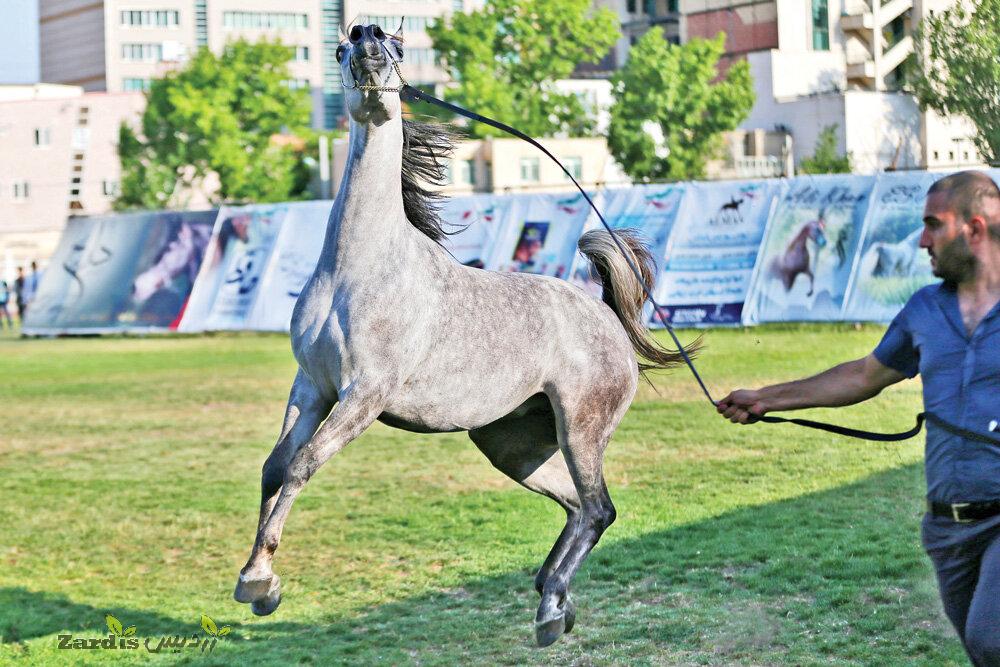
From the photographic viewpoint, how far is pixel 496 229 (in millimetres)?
28531

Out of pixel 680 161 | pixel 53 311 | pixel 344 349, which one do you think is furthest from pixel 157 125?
pixel 344 349

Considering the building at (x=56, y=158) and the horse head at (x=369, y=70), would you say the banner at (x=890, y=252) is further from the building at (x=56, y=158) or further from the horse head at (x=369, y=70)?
the building at (x=56, y=158)

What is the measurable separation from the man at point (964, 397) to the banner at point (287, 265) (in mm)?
25108

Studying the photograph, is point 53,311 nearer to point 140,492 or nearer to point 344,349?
point 140,492

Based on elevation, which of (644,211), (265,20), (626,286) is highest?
(265,20)

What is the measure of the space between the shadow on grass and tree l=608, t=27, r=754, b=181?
58502 millimetres

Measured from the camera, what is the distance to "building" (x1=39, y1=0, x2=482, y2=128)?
117375 mm

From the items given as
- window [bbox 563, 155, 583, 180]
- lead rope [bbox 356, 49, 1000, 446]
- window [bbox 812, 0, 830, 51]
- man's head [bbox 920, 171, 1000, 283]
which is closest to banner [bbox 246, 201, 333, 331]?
window [bbox 812, 0, 830, 51]

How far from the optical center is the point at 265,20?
11975 cm

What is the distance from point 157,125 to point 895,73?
2171 inches

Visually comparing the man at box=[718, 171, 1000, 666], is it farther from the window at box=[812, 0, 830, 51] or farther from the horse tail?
the window at box=[812, 0, 830, 51]

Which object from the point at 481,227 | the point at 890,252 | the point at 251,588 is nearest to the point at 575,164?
the point at 481,227

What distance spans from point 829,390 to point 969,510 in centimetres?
89

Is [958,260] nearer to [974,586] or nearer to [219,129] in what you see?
[974,586]
